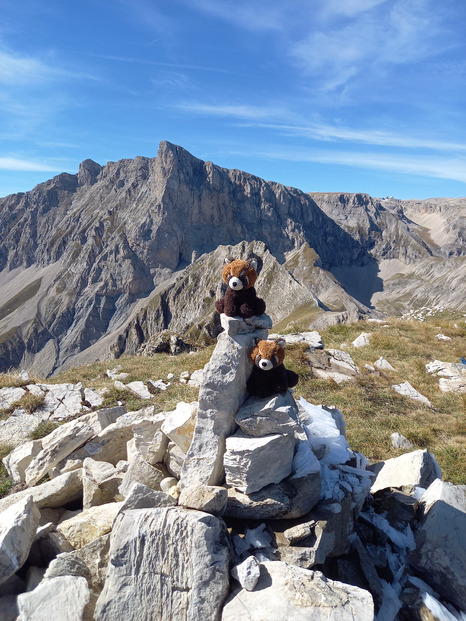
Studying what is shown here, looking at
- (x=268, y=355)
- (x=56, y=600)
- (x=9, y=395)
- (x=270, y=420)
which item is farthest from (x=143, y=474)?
(x=9, y=395)

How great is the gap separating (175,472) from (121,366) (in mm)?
13576

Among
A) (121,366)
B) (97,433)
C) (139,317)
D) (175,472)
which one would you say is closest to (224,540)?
(175,472)

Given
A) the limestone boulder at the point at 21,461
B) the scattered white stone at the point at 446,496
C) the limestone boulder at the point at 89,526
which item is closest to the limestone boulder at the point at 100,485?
the limestone boulder at the point at 89,526

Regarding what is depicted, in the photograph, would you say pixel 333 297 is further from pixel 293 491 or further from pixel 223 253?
pixel 293 491

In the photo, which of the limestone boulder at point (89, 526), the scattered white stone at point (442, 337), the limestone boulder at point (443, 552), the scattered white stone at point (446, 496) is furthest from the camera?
the scattered white stone at point (442, 337)

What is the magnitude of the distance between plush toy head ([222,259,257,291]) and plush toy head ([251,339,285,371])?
1.17 metres

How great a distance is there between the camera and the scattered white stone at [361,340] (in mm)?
21198

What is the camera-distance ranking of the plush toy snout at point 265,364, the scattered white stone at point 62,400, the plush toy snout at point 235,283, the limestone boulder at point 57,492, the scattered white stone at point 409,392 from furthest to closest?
the scattered white stone at point 409,392, the scattered white stone at point 62,400, the limestone boulder at point 57,492, the plush toy snout at point 235,283, the plush toy snout at point 265,364

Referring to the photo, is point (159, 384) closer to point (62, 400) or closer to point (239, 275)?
point (62, 400)

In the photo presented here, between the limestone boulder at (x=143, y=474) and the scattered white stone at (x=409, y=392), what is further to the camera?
the scattered white stone at (x=409, y=392)

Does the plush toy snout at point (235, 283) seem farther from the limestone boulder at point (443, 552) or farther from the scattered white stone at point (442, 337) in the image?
the scattered white stone at point (442, 337)

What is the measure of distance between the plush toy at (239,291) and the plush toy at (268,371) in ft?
2.32

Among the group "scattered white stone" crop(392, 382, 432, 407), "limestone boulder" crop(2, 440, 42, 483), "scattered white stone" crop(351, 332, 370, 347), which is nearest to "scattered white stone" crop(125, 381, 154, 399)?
"limestone boulder" crop(2, 440, 42, 483)

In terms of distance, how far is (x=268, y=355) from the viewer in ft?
21.3
